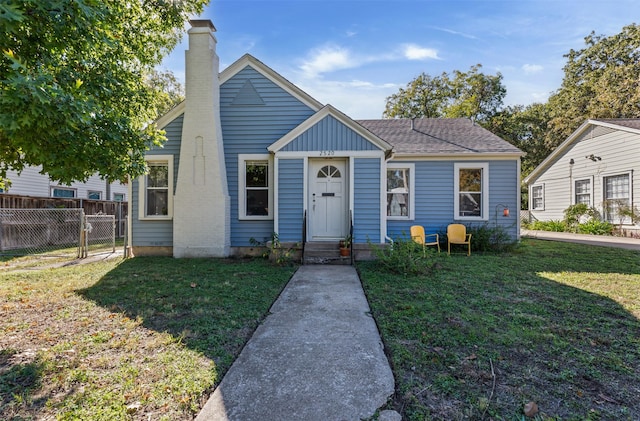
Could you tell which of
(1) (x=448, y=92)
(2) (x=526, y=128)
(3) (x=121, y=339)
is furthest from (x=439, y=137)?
(2) (x=526, y=128)

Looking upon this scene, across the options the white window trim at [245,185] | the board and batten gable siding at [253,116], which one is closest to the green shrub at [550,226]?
the board and batten gable siding at [253,116]

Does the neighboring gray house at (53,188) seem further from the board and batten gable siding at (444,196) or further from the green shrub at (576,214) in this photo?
the green shrub at (576,214)

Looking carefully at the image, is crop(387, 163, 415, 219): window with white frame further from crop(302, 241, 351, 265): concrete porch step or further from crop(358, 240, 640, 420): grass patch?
crop(358, 240, 640, 420): grass patch

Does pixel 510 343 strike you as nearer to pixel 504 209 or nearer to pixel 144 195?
pixel 504 209

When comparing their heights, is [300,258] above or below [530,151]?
below

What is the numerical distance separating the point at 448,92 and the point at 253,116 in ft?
73.1

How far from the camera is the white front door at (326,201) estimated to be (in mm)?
8031

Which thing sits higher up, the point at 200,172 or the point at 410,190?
the point at 200,172

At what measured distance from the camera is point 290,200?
26.0 ft

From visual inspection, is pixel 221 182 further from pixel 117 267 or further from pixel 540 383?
pixel 540 383

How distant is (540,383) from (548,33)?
13015 millimetres

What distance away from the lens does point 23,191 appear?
13.3m

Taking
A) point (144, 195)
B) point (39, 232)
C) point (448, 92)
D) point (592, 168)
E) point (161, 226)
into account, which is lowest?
point (39, 232)

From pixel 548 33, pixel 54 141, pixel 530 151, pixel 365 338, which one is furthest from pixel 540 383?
pixel 530 151
